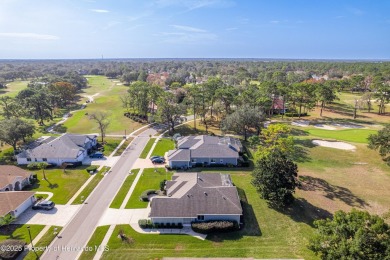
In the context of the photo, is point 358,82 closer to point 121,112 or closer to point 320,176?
point 320,176

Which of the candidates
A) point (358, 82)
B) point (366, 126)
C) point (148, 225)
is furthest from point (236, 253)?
point (358, 82)

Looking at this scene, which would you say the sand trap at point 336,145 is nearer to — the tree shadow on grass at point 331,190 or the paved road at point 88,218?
the tree shadow on grass at point 331,190

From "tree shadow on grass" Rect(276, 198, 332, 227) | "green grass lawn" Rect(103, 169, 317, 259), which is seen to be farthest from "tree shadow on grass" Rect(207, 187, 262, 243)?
"tree shadow on grass" Rect(276, 198, 332, 227)

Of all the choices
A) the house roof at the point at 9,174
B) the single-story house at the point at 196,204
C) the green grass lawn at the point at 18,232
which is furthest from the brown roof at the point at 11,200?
the single-story house at the point at 196,204

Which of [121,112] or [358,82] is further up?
[358,82]

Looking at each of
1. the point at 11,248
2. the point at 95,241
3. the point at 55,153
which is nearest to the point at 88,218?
the point at 95,241

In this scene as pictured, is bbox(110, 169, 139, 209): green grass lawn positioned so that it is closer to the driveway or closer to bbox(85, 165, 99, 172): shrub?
the driveway

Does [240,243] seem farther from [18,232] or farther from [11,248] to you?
[18,232]
